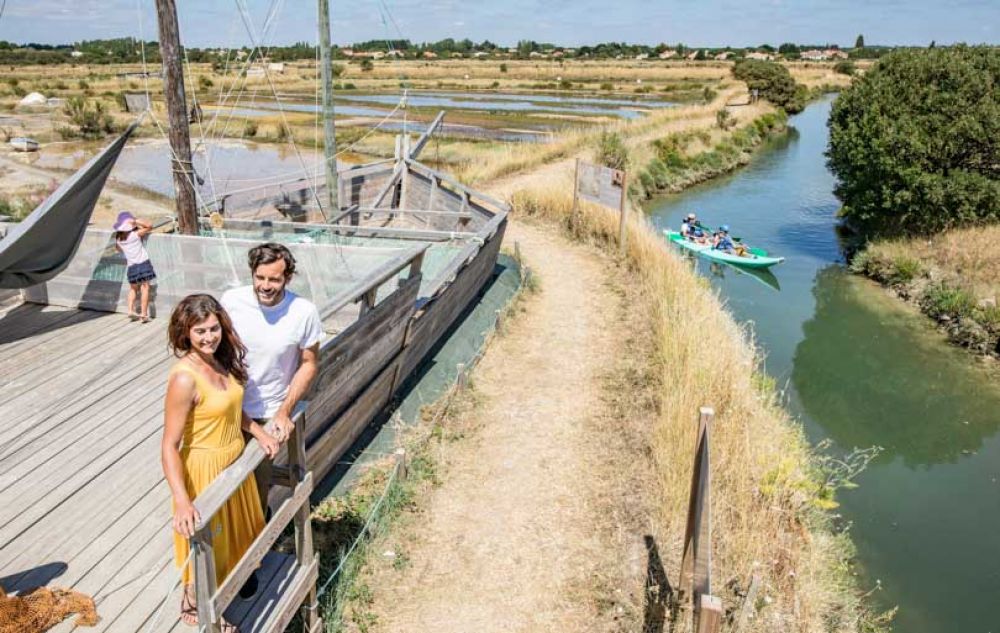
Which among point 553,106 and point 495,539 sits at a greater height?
point 553,106

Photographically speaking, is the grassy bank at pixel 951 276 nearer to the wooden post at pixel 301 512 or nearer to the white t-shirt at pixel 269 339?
the wooden post at pixel 301 512

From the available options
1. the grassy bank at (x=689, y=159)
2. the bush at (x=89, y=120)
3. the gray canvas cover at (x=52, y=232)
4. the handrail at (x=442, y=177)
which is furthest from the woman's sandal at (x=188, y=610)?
the bush at (x=89, y=120)

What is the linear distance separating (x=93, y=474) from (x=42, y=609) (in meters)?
1.44

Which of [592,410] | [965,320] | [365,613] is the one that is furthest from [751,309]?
A: [365,613]

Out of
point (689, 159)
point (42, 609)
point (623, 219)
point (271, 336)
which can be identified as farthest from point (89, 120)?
point (271, 336)

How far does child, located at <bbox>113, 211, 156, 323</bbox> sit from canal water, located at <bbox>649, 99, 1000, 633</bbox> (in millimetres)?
7768

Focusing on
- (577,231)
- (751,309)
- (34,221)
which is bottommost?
(751,309)

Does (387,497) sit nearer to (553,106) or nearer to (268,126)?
(268,126)

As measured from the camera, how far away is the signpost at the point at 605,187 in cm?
1314

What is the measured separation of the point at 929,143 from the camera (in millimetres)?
14984

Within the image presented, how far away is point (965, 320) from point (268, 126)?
3514 cm

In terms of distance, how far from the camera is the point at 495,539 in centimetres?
555

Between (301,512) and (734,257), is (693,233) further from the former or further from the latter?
(301,512)

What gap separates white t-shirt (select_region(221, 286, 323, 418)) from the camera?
3.67 m
